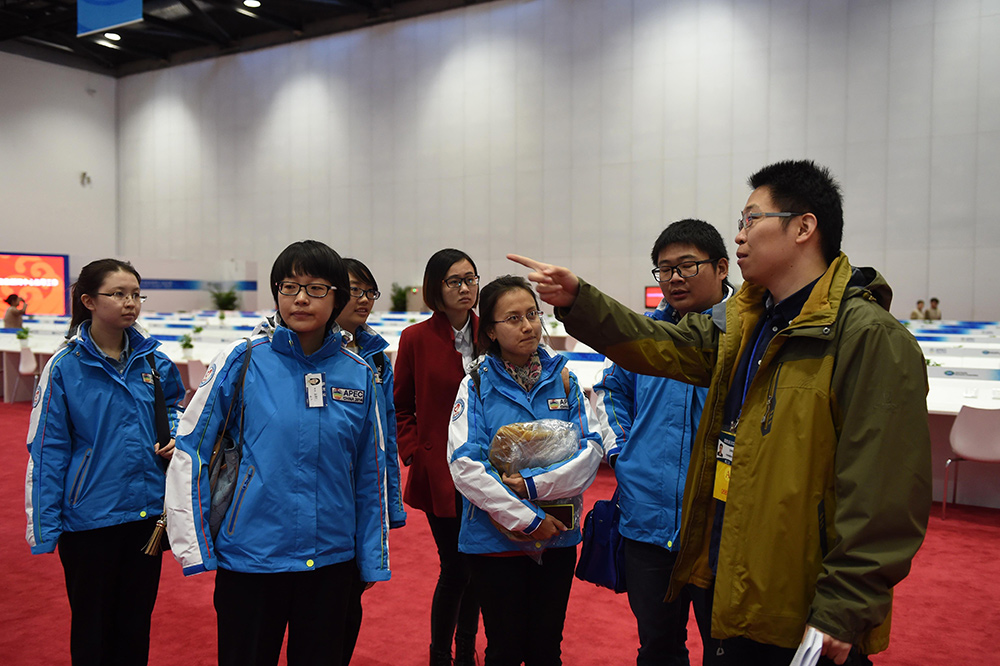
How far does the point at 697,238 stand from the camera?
2150 millimetres

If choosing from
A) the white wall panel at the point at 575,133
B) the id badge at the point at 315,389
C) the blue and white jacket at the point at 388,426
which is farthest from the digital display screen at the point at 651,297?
the id badge at the point at 315,389

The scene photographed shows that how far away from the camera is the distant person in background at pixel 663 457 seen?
2.01 metres

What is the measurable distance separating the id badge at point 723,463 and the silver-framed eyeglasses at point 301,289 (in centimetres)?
106

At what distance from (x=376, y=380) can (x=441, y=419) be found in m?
0.41

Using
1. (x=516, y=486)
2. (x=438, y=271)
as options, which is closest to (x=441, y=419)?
(x=438, y=271)

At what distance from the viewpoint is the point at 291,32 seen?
68.3ft

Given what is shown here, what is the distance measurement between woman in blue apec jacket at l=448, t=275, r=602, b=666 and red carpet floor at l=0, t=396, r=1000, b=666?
3.03ft

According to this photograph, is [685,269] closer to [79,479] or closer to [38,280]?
[79,479]

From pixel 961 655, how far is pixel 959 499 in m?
2.77

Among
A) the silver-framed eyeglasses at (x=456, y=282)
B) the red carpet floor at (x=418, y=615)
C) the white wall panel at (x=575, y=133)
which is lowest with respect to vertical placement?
the red carpet floor at (x=418, y=615)

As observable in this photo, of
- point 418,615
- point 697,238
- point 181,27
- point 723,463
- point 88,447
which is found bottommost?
point 418,615

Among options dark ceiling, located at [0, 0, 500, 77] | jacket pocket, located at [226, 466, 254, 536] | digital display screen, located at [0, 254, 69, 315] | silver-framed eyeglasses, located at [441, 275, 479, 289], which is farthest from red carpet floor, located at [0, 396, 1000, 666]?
digital display screen, located at [0, 254, 69, 315]

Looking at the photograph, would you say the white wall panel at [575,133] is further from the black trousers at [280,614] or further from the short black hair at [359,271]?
the black trousers at [280,614]

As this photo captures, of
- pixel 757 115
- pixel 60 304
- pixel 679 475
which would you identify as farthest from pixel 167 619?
pixel 60 304
